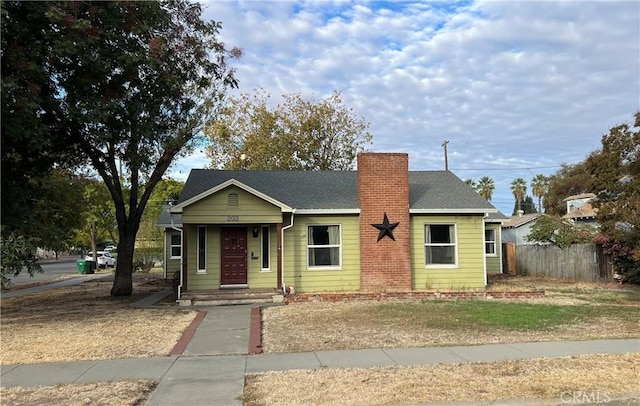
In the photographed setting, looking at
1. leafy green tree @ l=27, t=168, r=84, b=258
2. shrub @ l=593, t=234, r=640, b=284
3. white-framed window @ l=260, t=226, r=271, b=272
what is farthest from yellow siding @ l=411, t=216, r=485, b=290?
leafy green tree @ l=27, t=168, r=84, b=258

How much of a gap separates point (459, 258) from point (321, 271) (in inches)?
198

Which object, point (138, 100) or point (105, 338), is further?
point (138, 100)

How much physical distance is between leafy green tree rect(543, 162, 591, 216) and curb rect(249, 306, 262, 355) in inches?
2185

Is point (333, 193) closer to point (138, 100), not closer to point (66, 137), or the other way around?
point (138, 100)

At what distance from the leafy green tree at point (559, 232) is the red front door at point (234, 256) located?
1496 cm

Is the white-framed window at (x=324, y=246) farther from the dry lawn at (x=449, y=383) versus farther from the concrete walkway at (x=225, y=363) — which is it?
the dry lawn at (x=449, y=383)

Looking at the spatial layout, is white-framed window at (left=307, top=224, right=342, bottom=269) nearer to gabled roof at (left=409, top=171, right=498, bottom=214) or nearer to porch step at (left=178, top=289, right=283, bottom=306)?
porch step at (left=178, top=289, right=283, bottom=306)

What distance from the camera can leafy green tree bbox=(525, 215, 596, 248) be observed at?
23350 millimetres

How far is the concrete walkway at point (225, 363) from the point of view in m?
6.77

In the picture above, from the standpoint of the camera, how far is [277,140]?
38.5 m

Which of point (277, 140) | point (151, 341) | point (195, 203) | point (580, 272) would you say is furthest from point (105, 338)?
point (277, 140)

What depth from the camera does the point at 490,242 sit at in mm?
26859

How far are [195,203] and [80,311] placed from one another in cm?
458

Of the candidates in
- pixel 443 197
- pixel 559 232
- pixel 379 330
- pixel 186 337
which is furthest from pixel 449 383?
pixel 559 232
